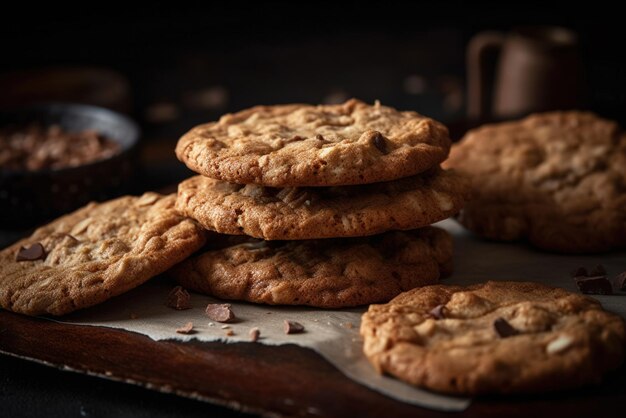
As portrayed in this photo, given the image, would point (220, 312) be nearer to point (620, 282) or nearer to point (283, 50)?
point (620, 282)

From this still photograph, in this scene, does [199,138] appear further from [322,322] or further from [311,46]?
[311,46]

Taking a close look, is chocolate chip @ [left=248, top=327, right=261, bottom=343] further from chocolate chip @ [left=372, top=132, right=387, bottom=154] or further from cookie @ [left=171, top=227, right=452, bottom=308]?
chocolate chip @ [left=372, top=132, right=387, bottom=154]

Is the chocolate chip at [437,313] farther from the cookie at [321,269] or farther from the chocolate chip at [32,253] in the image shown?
the chocolate chip at [32,253]

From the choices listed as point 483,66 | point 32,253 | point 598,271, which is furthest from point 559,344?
point 483,66

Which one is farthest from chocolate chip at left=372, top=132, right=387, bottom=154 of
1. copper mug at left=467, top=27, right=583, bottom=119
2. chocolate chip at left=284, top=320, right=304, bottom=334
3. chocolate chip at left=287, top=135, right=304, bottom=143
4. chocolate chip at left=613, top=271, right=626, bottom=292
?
copper mug at left=467, top=27, right=583, bottom=119

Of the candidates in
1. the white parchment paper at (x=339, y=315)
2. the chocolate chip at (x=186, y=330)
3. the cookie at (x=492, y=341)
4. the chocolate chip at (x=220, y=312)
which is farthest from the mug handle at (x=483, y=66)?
the chocolate chip at (x=186, y=330)

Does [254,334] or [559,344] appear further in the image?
[254,334]

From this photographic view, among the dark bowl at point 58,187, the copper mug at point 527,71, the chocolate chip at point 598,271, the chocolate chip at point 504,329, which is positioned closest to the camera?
the chocolate chip at point 504,329
